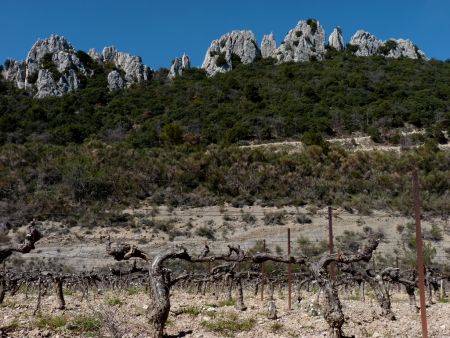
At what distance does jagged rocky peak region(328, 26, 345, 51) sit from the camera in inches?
2549

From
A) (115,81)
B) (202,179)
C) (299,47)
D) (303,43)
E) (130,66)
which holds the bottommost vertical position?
(202,179)

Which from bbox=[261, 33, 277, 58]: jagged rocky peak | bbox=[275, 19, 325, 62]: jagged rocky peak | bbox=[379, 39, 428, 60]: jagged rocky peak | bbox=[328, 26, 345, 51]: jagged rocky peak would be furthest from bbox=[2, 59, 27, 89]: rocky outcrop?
bbox=[379, 39, 428, 60]: jagged rocky peak

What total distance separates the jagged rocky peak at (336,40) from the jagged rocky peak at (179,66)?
19.7m

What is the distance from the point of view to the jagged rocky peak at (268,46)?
64.5 meters

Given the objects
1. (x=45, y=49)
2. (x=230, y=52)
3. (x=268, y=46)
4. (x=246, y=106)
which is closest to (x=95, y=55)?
(x=45, y=49)

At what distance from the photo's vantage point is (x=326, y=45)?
64.9m

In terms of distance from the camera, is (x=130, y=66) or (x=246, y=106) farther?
(x=130, y=66)

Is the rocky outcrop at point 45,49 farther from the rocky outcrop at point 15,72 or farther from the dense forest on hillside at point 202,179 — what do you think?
the dense forest on hillside at point 202,179

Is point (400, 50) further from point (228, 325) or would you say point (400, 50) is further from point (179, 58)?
point (228, 325)

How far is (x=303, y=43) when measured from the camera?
62938 mm

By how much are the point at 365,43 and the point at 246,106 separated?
2662 centimetres

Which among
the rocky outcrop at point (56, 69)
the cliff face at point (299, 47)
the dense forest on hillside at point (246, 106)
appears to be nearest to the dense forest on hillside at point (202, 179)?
the dense forest on hillside at point (246, 106)

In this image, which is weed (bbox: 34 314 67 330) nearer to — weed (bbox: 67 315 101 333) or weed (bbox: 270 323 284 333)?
weed (bbox: 67 315 101 333)

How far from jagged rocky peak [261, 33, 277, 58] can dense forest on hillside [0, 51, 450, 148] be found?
596 cm
